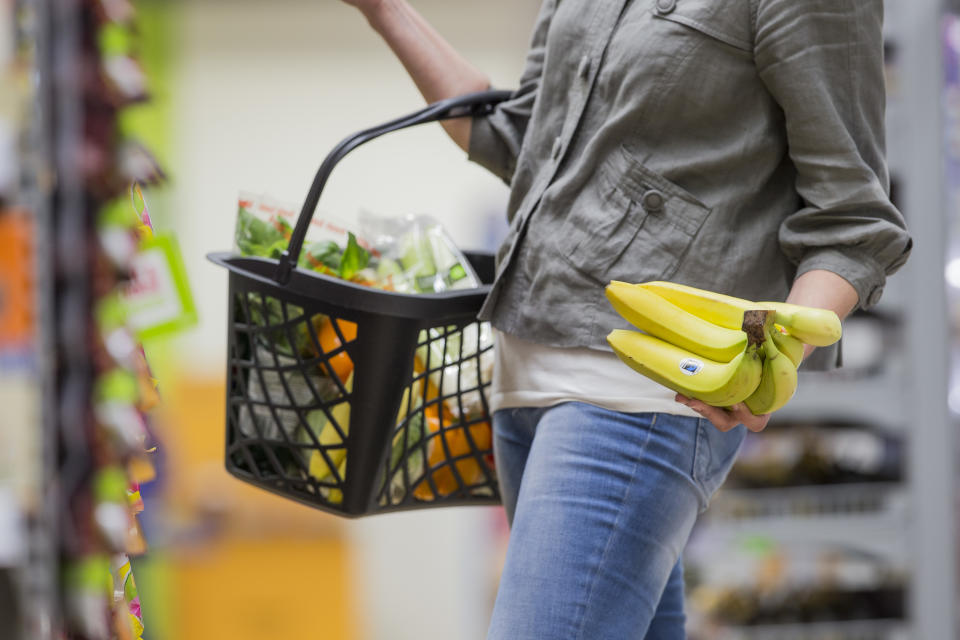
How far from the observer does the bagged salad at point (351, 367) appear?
1269mm

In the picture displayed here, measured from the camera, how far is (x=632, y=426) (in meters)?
1.12

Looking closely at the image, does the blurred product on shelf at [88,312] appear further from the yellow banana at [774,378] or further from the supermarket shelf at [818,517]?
the supermarket shelf at [818,517]

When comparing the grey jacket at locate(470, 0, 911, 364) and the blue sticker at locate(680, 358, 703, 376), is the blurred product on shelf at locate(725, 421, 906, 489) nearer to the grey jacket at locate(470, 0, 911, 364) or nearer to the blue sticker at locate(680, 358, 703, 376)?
the grey jacket at locate(470, 0, 911, 364)

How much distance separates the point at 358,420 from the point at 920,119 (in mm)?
2588

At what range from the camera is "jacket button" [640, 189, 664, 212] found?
1.15m

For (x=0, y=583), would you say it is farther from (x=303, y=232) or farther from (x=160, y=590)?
(x=160, y=590)

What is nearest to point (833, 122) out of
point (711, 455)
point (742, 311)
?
point (742, 311)

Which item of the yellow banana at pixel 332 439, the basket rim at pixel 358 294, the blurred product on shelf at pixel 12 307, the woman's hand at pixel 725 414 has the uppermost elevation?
the woman's hand at pixel 725 414

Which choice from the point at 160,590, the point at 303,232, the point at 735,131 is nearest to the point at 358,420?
the point at 303,232

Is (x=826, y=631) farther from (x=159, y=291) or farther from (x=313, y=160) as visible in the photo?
(x=313, y=160)

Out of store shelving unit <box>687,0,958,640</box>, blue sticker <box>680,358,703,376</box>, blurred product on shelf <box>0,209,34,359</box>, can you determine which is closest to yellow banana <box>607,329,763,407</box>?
blue sticker <box>680,358,703,376</box>

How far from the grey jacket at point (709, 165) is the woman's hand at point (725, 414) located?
6.4 inches

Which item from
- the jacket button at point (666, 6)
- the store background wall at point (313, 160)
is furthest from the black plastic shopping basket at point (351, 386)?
the store background wall at point (313, 160)

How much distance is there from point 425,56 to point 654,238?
0.48 meters
